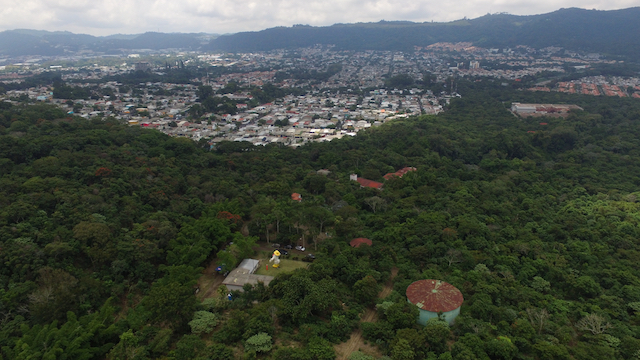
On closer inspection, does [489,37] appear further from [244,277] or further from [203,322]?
[203,322]

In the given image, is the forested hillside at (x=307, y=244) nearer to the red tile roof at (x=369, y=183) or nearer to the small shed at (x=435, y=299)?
the small shed at (x=435, y=299)

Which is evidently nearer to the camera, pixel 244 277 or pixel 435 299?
pixel 435 299

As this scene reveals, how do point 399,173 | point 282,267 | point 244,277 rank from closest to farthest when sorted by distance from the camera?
point 244,277, point 282,267, point 399,173

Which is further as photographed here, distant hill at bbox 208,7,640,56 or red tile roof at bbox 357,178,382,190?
distant hill at bbox 208,7,640,56

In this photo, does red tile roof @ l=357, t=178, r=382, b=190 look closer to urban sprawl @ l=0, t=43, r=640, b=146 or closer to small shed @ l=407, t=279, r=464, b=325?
small shed @ l=407, t=279, r=464, b=325

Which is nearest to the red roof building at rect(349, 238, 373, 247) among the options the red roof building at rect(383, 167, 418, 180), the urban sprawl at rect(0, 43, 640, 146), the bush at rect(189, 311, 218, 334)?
the bush at rect(189, 311, 218, 334)

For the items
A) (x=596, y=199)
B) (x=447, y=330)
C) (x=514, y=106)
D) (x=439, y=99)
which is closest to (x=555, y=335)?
(x=447, y=330)

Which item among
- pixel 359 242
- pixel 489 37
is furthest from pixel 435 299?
pixel 489 37
